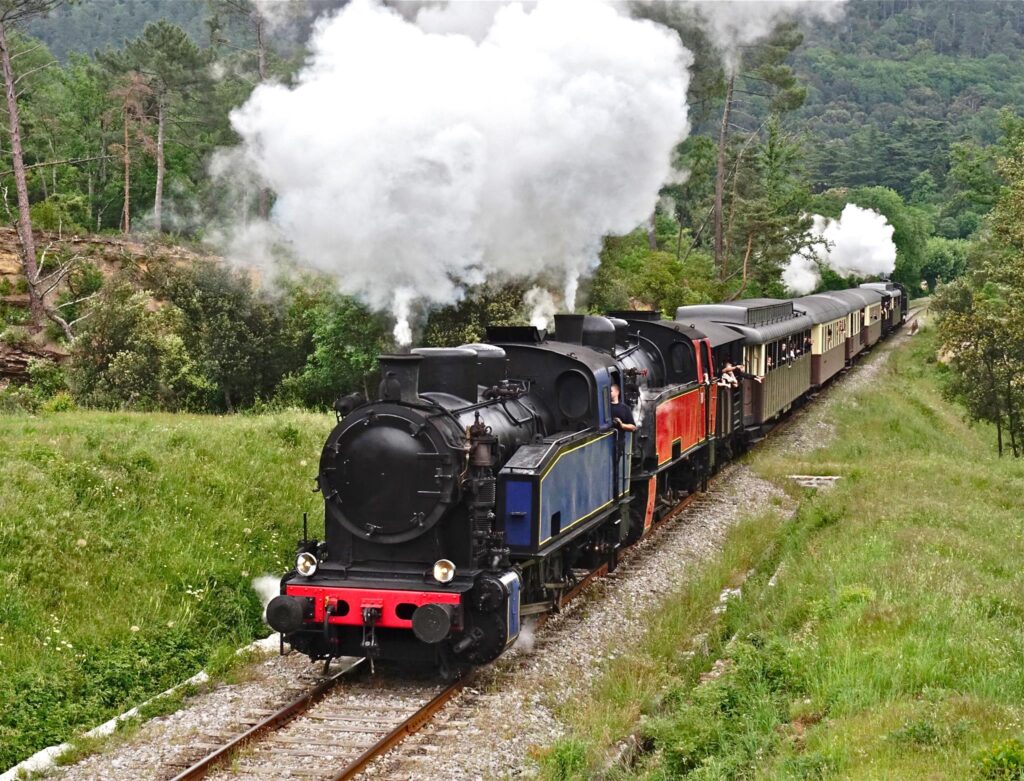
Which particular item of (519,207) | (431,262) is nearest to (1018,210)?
(519,207)

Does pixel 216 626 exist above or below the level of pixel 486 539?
below

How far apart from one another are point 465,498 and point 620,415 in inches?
138

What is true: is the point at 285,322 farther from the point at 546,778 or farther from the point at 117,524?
the point at 546,778

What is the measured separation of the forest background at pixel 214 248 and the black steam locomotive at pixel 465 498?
6497 millimetres

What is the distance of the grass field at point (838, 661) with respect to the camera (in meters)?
6.86

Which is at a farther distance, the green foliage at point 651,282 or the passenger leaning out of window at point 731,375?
the green foliage at point 651,282

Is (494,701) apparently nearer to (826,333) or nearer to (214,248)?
(214,248)

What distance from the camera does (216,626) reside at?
11391 mm

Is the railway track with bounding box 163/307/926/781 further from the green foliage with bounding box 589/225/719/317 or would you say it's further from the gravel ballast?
the green foliage with bounding box 589/225/719/317

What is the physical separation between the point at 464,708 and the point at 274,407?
17.3 meters

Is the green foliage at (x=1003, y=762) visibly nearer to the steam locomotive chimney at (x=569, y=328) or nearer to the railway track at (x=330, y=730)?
the railway track at (x=330, y=730)

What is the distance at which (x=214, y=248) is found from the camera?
3016 centimetres

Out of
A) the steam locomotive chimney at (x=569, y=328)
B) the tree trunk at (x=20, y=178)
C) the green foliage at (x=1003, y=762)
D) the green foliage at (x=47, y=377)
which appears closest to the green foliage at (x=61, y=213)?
the tree trunk at (x=20, y=178)

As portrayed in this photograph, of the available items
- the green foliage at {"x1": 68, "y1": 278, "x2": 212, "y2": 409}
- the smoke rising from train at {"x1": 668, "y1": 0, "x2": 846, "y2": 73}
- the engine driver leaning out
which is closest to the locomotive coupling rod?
the engine driver leaning out
